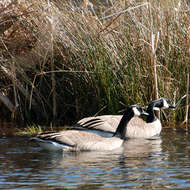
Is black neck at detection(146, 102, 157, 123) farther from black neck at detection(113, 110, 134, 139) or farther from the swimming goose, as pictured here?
black neck at detection(113, 110, 134, 139)

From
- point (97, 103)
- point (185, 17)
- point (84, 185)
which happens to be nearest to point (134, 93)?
point (97, 103)

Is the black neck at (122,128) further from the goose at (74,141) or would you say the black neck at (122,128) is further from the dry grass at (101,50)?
the dry grass at (101,50)

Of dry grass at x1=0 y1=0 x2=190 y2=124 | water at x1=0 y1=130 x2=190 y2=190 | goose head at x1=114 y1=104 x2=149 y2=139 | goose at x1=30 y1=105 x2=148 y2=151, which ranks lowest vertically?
water at x1=0 y1=130 x2=190 y2=190

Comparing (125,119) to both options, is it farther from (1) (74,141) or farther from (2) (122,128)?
(1) (74,141)

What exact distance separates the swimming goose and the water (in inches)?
32.6

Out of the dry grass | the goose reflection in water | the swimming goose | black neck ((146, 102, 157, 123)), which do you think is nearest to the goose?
the goose reflection in water

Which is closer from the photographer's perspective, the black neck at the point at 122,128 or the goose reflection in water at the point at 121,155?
the goose reflection in water at the point at 121,155

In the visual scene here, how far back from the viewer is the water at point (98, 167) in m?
7.37

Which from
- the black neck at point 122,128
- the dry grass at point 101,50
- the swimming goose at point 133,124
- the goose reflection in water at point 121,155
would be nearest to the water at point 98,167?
the goose reflection in water at point 121,155

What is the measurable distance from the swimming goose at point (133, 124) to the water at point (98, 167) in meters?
0.83

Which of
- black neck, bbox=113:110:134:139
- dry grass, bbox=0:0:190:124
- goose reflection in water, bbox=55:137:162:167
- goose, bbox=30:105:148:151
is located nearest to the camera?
goose reflection in water, bbox=55:137:162:167

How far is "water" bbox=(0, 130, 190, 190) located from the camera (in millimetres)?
7371

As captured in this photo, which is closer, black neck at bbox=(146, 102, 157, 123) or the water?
the water

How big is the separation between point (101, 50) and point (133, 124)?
1.95 meters
